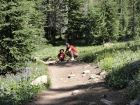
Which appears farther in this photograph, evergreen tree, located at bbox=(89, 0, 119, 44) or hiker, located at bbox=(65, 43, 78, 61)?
evergreen tree, located at bbox=(89, 0, 119, 44)

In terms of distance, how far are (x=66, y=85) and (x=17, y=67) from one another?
14.2 feet

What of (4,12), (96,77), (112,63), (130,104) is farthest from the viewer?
(4,12)

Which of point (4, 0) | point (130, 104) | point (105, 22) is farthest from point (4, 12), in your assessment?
point (105, 22)

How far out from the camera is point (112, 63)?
11.5 metres

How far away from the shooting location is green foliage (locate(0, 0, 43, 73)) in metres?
13.8

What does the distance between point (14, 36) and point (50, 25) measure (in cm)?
4273

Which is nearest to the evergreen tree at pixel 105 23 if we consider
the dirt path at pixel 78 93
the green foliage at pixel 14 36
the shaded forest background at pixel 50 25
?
the shaded forest background at pixel 50 25

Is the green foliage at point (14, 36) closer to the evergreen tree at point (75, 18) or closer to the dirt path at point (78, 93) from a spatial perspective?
the dirt path at point (78, 93)

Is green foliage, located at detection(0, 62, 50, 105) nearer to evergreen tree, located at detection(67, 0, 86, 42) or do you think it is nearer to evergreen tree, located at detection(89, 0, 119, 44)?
evergreen tree, located at detection(89, 0, 119, 44)

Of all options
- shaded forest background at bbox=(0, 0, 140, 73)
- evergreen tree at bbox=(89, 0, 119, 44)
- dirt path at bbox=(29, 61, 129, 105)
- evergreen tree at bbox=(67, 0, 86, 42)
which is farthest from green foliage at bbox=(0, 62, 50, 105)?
evergreen tree at bbox=(67, 0, 86, 42)

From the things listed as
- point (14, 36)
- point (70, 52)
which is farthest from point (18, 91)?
point (70, 52)

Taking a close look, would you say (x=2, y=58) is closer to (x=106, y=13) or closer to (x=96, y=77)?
(x=96, y=77)

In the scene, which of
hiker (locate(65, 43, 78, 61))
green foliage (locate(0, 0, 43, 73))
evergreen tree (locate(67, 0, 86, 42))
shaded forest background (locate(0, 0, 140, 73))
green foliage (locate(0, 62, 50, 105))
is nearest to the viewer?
green foliage (locate(0, 62, 50, 105))

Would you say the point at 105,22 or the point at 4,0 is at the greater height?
the point at 4,0
